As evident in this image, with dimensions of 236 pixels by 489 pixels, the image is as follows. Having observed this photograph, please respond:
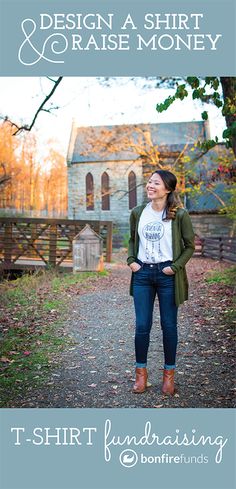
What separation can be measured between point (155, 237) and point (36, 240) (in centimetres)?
821

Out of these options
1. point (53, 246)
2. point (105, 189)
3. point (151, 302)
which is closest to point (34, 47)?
point (151, 302)

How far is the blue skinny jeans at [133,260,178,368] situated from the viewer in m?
2.91

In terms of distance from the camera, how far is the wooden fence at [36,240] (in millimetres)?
10320

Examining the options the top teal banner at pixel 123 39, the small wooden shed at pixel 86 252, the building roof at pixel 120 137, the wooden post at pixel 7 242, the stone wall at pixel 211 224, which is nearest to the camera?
the top teal banner at pixel 123 39

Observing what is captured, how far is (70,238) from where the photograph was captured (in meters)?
10.3

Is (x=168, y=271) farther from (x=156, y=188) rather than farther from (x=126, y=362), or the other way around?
(x=126, y=362)

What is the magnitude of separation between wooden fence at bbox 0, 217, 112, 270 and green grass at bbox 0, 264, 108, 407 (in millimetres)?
2424

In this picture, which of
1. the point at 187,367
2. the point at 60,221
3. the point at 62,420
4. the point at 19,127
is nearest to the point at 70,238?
the point at 60,221

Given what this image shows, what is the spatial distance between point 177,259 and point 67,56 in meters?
1.56

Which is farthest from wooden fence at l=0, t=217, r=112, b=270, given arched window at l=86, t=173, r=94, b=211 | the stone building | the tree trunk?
the tree trunk

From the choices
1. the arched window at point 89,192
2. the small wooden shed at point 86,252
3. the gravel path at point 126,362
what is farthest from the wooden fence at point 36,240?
the arched window at point 89,192

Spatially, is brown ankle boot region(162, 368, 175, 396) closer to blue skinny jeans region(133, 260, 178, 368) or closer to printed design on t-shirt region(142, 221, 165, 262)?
blue skinny jeans region(133, 260, 178, 368)

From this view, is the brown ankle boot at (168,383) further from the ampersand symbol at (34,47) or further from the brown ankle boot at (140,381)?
the ampersand symbol at (34,47)

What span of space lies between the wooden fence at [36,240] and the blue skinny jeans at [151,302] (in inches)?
285
